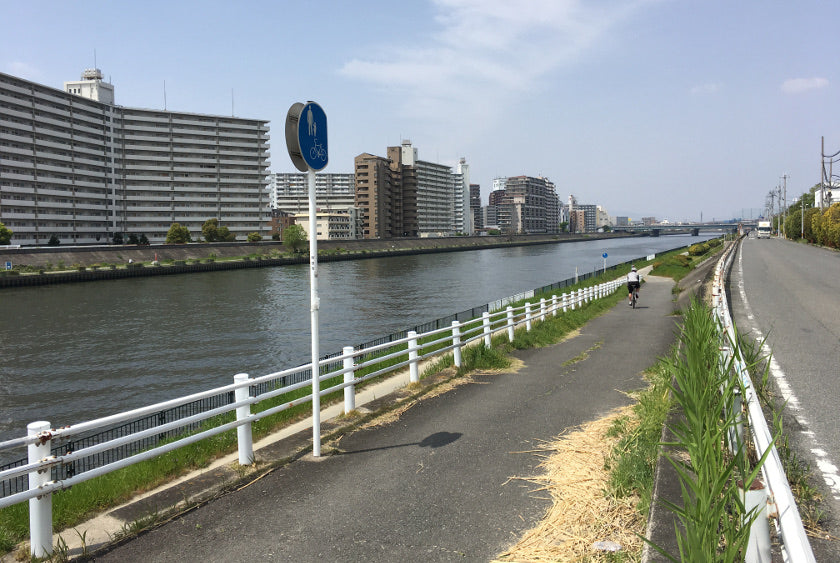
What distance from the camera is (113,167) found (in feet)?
392

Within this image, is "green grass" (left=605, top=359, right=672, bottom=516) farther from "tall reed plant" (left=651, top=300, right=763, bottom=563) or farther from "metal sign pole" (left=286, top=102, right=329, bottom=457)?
"metal sign pole" (left=286, top=102, right=329, bottom=457)

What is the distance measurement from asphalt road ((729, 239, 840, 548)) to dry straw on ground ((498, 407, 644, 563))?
1.48 metres

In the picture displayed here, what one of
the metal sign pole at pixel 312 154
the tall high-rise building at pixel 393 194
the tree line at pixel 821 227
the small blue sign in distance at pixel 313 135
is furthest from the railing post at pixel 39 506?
the tall high-rise building at pixel 393 194

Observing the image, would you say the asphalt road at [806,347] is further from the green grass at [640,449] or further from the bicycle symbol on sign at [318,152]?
the bicycle symbol on sign at [318,152]

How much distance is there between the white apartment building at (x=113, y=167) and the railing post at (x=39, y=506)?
109m

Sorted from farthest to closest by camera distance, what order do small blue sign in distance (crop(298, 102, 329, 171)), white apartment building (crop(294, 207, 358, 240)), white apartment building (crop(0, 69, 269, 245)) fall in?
white apartment building (crop(294, 207, 358, 240)), white apartment building (crop(0, 69, 269, 245)), small blue sign in distance (crop(298, 102, 329, 171))

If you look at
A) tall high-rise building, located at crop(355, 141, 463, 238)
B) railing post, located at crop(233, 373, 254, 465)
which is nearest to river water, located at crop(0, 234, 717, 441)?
railing post, located at crop(233, 373, 254, 465)

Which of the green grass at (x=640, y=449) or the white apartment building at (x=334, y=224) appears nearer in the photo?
the green grass at (x=640, y=449)

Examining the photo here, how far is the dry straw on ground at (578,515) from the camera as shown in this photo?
4.18 metres

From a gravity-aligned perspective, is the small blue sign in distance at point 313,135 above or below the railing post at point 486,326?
above

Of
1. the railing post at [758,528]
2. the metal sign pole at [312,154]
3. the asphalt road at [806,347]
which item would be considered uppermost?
the metal sign pole at [312,154]

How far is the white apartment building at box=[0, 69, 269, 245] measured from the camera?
320 ft

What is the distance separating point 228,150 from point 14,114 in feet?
144

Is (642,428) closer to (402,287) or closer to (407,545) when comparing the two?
(407,545)
